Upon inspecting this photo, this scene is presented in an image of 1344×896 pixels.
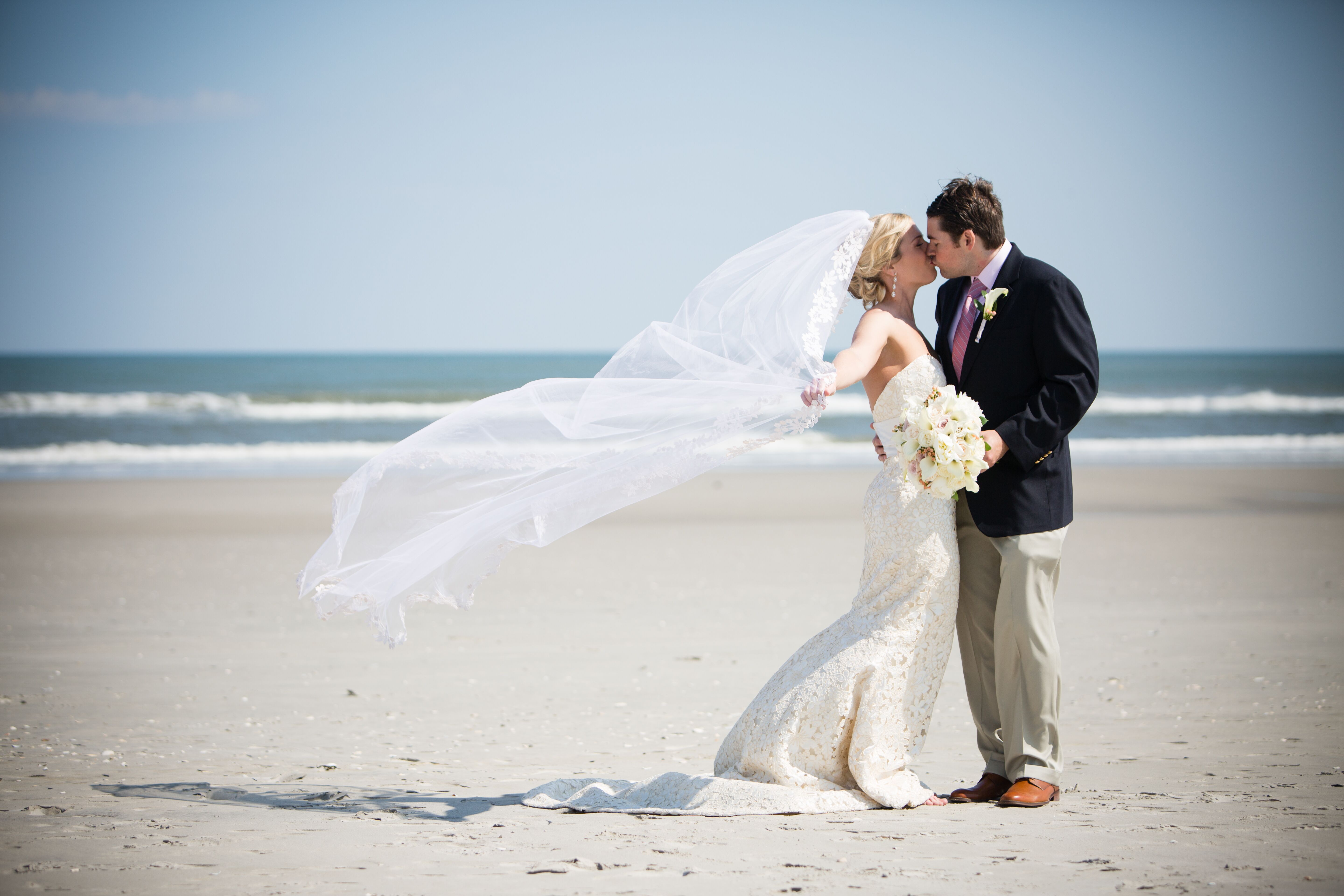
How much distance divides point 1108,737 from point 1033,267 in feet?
8.20

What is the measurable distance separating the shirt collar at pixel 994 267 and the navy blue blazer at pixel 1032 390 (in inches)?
0.6

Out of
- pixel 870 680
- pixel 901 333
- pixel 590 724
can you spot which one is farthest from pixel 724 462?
pixel 590 724

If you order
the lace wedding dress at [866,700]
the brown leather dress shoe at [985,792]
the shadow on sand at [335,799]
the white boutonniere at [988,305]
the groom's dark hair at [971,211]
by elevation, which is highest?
the groom's dark hair at [971,211]

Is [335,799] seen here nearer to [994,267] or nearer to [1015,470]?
[1015,470]

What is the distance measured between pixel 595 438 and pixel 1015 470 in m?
1.66

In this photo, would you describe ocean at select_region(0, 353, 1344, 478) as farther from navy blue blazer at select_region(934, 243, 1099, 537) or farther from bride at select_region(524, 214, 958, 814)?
navy blue blazer at select_region(934, 243, 1099, 537)

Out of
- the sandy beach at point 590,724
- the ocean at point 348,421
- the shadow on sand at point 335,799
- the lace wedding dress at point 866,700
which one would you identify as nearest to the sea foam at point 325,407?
the ocean at point 348,421

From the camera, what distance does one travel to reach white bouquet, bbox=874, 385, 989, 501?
3781 millimetres

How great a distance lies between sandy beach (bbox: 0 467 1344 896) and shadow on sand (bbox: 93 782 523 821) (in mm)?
22

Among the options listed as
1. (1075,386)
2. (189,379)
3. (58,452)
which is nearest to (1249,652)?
(1075,386)

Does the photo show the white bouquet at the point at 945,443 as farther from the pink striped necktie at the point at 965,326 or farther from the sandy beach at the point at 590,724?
the sandy beach at the point at 590,724

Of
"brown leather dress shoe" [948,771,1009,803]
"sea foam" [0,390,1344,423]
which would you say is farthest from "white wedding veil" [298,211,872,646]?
"sea foam" [0,390,1344,423]

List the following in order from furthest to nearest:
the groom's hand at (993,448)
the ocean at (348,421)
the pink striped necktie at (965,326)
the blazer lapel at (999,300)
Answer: the ocean at (348,421)
the pink striped necktie at (965,326)
the blazer lapel at (999,300)
the groom's hand at (993,448)

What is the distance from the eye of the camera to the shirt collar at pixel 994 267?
4184 mm
